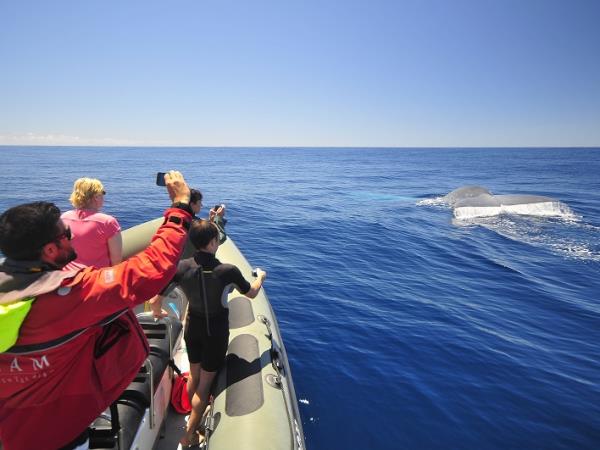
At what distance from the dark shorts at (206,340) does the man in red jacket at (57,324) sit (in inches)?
61.7

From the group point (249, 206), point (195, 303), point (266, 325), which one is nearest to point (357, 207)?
point (249, 206)

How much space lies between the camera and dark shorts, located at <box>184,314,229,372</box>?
11.7ft

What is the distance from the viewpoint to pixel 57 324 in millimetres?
1579

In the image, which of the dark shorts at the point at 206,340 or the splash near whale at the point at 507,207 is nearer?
the dark shorts at the point at 206,340

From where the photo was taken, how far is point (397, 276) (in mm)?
10594

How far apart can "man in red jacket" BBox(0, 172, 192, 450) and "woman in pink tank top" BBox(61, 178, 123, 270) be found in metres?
2.02

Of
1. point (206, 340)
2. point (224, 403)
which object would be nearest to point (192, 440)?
point (224, 403)

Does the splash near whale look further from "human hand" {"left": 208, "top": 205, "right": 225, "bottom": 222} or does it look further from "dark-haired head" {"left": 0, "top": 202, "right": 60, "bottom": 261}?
"dark-haired head" {"left": 0, "top": 202, "right": 60, "bottom": 261}

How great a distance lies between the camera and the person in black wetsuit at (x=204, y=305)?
3.40 meters

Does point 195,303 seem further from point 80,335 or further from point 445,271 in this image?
point 445,271

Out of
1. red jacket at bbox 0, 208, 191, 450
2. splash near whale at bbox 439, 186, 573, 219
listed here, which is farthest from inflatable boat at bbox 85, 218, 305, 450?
splash near whale at bbox 439, 186, 573, 219

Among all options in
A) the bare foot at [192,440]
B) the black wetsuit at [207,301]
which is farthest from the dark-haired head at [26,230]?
the bare foot at [192,440]

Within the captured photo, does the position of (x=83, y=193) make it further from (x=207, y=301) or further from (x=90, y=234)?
(x=207, y=301)

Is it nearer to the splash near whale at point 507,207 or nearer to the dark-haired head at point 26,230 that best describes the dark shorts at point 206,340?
the dark-haired head at point 26,230
